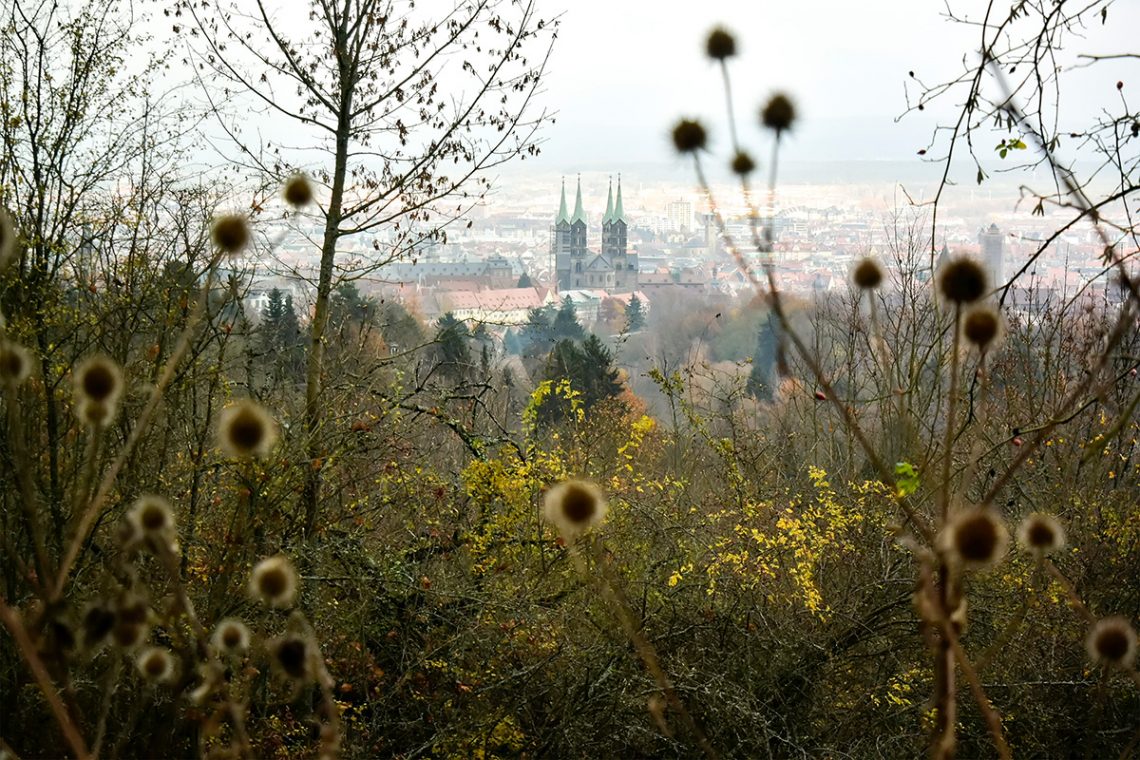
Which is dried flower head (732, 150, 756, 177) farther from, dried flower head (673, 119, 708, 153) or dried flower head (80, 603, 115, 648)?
dried flower head (80, 603, 115, 648)

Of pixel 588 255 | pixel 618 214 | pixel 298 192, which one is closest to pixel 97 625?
pixel 298 192

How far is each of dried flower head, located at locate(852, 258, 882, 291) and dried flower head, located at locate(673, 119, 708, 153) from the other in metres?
0.31

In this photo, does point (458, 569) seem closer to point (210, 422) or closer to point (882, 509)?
point (210, 422)

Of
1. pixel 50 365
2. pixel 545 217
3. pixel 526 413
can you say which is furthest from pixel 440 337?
pixel 545 217

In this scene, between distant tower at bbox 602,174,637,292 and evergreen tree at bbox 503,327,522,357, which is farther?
distant tower at bbox 602,174,637,292

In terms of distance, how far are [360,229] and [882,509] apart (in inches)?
157

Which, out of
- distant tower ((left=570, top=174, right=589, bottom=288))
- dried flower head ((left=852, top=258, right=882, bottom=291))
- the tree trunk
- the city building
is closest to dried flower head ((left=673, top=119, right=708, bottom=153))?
dried flower head ((left=852, top=258, right=882, bottom=291))

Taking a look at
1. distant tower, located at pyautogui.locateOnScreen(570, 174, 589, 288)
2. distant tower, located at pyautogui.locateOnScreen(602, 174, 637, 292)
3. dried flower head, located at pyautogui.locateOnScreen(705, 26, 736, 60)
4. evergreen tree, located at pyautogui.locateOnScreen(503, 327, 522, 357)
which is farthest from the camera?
distant tower, located at pyautogui.locateOnScreen(570, 174, 589, 288)

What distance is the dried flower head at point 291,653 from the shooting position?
889 mm

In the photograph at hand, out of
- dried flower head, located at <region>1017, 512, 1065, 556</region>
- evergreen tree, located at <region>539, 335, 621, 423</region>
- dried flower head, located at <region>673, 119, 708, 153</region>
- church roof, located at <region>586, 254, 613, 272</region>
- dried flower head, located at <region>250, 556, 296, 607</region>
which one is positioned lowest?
evergreen tree, located at <region>539, 335, 621, 423</region>

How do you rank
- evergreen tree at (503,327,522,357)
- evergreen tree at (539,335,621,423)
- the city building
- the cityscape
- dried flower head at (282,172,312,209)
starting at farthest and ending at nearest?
the city building → evergreen tree at (503,327,522,357) → evergreen tree at (539,335,621,423) → the cityscape → dried flower head at (282,172,312,209)

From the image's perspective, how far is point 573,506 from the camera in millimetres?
1169

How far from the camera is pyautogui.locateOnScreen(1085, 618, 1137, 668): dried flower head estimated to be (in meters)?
1.03

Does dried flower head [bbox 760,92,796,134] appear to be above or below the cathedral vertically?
below
